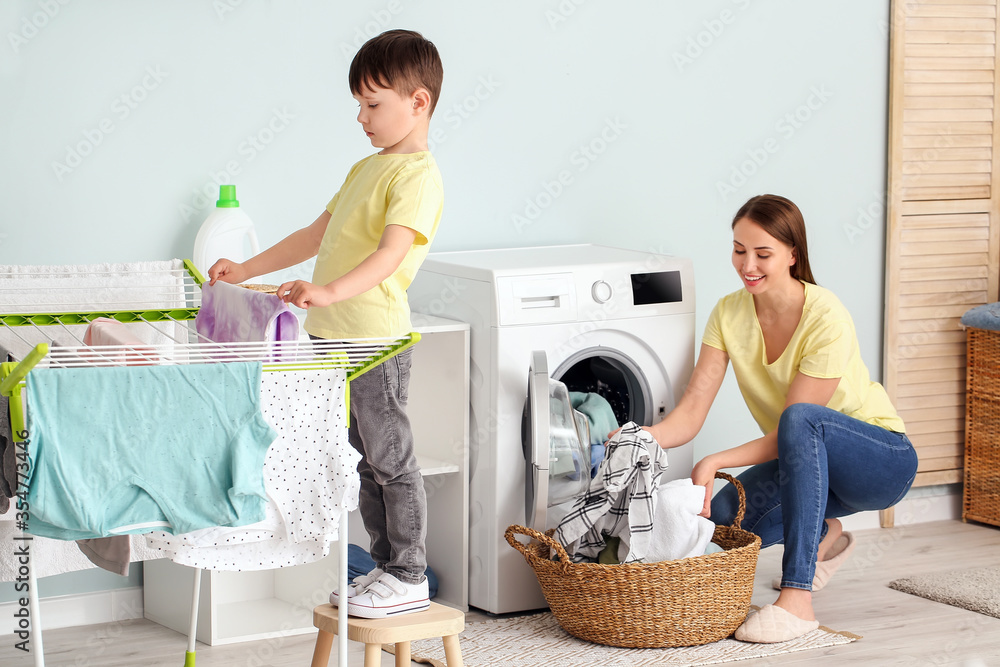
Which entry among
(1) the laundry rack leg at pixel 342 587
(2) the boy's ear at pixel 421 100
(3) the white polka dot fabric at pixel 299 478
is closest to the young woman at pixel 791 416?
(2) the boy's ear at pixel 421 100

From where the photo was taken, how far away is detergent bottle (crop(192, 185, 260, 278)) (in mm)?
2707

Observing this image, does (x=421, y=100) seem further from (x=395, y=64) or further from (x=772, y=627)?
(x=772, y=627)

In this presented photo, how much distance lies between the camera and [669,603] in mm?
2529

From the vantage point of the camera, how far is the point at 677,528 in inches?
103

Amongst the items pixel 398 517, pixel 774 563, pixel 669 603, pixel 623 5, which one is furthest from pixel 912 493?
pixel 398 517

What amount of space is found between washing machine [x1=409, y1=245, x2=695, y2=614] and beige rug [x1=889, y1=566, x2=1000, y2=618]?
675 mm

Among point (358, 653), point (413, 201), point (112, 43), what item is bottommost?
point (358, 653)

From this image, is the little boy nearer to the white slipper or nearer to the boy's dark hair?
the boy's dark hair

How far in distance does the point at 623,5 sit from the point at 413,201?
5.05 feet

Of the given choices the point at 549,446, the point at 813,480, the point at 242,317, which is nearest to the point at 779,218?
the point at 813,480

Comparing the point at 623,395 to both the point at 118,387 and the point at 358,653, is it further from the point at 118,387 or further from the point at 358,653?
the point at 118,387

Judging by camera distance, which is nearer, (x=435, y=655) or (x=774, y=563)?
(x=435, y=655)

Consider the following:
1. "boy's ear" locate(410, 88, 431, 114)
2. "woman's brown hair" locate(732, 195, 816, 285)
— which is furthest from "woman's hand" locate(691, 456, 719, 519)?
"boy's ear" locate(410, 88, 431, 114)

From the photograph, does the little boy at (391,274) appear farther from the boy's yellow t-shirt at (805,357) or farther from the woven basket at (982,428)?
the woven basket at (982,428)
